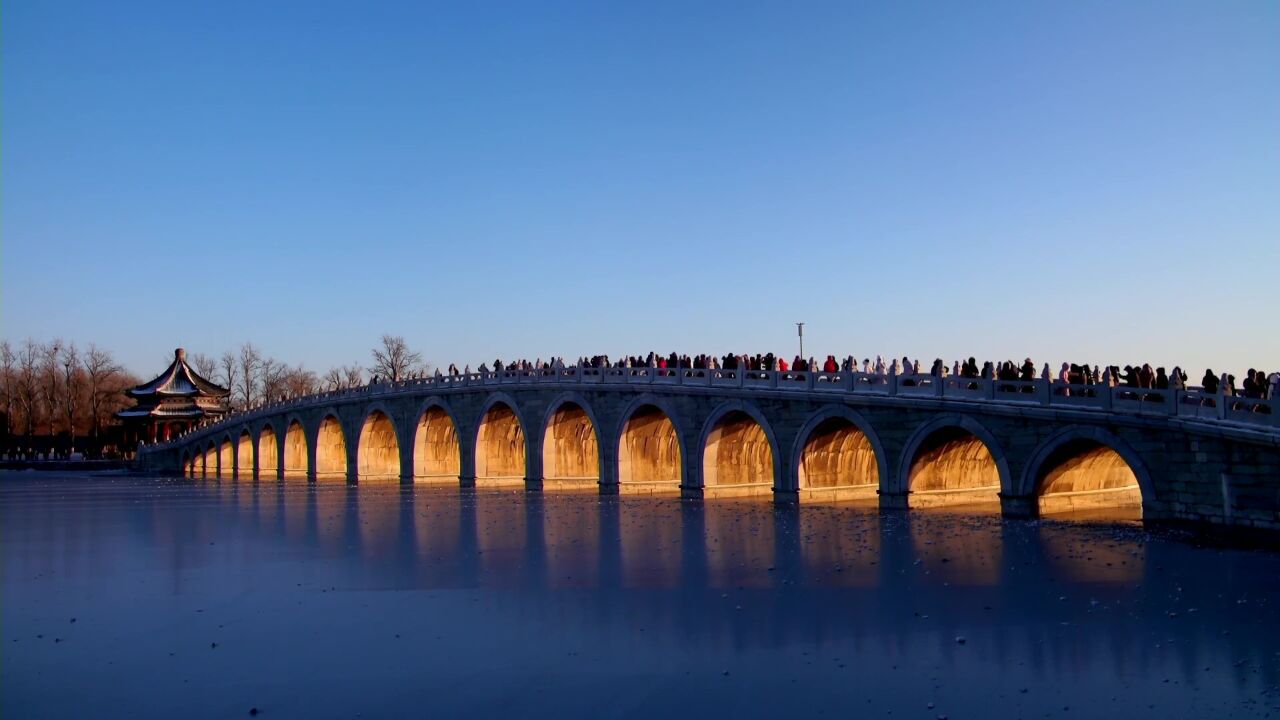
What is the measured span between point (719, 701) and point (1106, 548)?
11.0 meters

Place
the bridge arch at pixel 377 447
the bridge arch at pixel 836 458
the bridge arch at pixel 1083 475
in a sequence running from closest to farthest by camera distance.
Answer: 1. the bridge arch at pixel 1083 475
2. the bridge arch at pixel 836 458
3. the bridge arch at pixel 377 447

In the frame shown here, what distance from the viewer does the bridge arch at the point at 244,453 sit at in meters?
62.4

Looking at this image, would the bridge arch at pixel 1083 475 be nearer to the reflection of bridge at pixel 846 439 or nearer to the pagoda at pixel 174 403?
the reflection of bridge at pixel 846 439

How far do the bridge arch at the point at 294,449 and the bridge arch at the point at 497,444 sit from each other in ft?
64.4

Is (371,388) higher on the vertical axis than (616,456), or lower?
higher

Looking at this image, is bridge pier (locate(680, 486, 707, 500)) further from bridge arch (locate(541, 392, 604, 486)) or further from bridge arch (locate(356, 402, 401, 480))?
bridge arch (locate(356, 402, 401, 480))

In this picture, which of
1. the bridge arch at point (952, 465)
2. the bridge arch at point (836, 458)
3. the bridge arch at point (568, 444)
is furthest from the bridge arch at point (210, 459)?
the bridge arch at point (952, 465)

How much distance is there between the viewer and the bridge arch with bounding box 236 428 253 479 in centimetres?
6241

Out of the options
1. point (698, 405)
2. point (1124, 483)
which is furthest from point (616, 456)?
point (1124, 483)

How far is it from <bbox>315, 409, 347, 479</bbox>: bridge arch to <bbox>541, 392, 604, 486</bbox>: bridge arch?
1956 centimetres

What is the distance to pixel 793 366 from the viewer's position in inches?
1097

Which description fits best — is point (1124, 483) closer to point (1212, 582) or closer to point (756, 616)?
point (1212, 582)

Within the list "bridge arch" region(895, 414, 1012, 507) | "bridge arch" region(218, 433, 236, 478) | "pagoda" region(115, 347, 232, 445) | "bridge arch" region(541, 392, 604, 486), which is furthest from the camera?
"pagoda" region(115, 347, 232, 445)

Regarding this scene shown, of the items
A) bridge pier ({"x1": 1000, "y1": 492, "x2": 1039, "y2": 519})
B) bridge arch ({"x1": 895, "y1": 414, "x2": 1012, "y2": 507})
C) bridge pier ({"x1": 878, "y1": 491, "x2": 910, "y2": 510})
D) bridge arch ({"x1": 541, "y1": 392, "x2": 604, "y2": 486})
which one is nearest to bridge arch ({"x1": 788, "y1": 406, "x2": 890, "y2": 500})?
bridge pier ({"x1": 878, "y1": 491, "x2": 910, "y2": 510})
